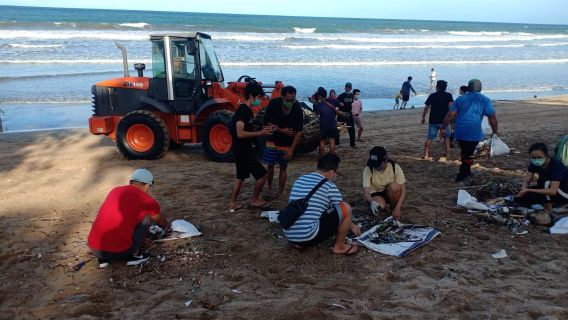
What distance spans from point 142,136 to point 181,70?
141cm

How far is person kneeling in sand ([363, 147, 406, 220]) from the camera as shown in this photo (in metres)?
5.24

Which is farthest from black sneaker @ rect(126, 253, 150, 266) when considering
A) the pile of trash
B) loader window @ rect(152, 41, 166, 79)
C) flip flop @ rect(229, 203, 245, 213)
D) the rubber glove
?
loader window @ rect(152, 41, 166, 79)

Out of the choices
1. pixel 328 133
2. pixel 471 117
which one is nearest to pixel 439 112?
pixel 471 117

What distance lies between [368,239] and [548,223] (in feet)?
6.74

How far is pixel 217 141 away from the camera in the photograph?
820 cm

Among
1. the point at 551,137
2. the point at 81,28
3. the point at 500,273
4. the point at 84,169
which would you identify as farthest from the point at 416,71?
the point at 81,28

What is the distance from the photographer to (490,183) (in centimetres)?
643

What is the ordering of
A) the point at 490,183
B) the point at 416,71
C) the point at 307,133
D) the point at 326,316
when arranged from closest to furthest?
the point at 326,316 → the point at 490,183 → the point at 307,133 → the point at 416,71

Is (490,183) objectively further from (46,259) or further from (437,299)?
(46,259)

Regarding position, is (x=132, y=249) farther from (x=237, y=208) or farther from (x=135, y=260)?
(x=237, y=208)

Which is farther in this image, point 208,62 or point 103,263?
point 208,62

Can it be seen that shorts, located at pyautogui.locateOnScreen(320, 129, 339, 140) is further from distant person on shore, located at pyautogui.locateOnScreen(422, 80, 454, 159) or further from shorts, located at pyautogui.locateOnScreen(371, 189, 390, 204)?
shorts, located at pyautogui.locateOnScreen(371, 189, 390, 204)

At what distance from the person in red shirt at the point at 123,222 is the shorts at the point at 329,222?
1.52 m

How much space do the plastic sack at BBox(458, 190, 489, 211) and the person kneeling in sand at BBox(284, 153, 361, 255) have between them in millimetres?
2026
